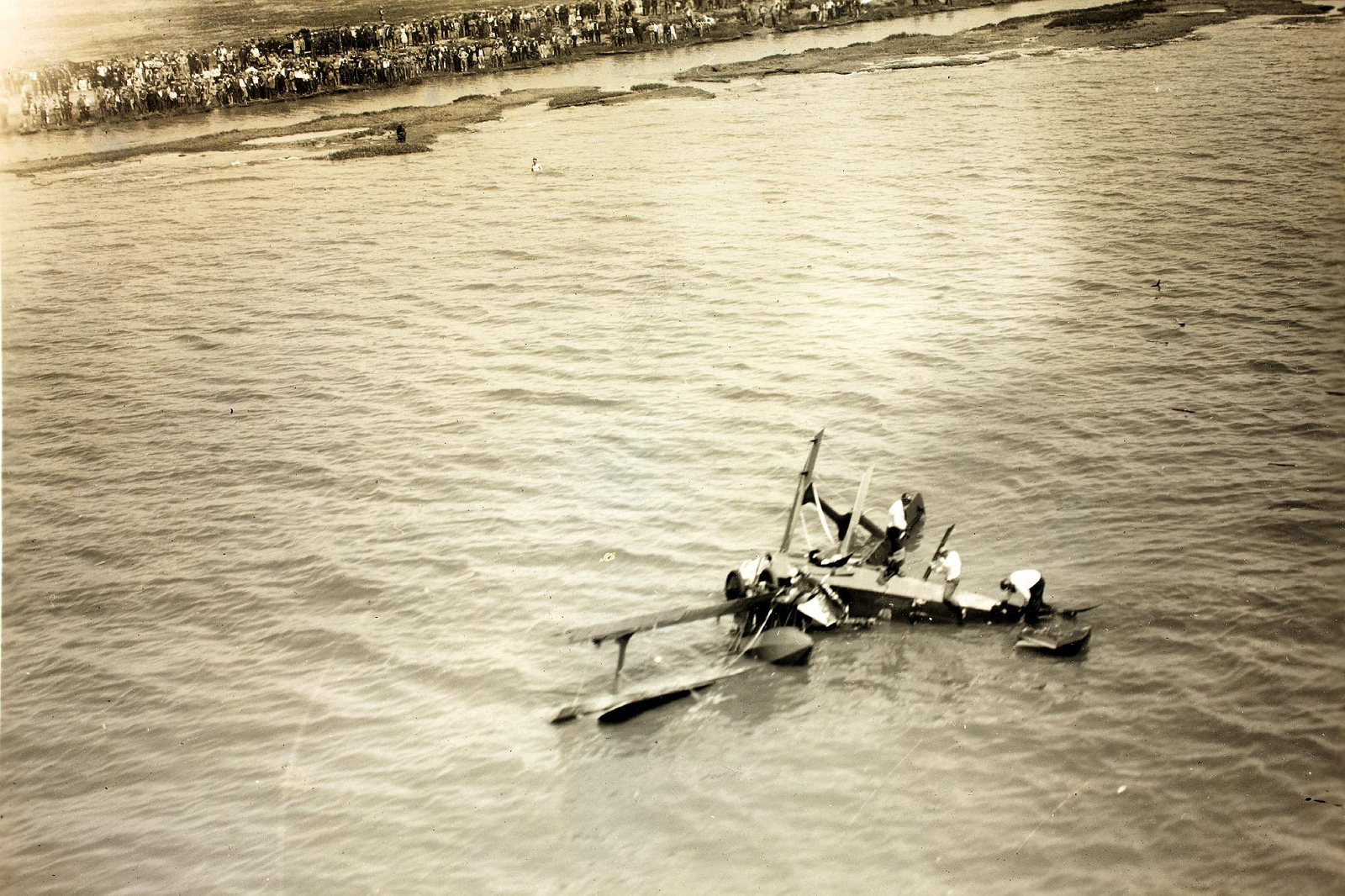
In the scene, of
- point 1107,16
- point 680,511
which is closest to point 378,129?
point 680,511

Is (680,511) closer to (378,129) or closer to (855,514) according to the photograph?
(855,514)

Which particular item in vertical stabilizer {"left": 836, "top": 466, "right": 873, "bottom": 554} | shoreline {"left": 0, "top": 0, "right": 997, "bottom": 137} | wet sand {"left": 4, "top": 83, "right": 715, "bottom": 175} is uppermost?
shoreline {"left": 0, "top": 0, "right": 997, "bottom": 137}

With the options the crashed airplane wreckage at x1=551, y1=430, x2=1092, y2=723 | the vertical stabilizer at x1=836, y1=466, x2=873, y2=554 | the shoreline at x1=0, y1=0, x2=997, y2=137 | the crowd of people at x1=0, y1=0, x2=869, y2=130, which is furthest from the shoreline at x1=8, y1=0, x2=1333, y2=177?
the crashed airplane wreckage at x1=551, y1=430, x2=1092, y2=723

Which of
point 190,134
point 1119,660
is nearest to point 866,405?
point 1119,660

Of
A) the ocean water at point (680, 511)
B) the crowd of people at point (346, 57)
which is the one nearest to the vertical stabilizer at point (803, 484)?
the ocean water at point (680, 511)

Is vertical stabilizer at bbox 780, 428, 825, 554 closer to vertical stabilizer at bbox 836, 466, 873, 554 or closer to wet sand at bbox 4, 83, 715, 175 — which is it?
vertical stabilizer at bbox 836, 466, 873, 554

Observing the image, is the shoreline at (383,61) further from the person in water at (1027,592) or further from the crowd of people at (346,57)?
the person in water at (1027,592)

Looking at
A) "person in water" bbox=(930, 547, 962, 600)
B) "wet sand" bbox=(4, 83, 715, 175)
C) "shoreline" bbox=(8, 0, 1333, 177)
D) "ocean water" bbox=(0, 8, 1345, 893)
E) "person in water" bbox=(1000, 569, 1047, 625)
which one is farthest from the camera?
"shoreline" bbox=(8, 0, 1333, 177)
